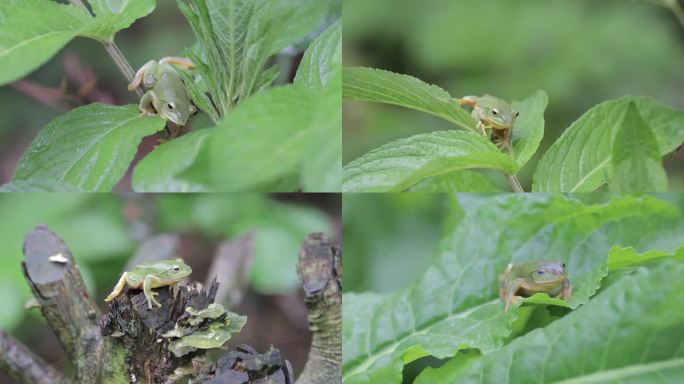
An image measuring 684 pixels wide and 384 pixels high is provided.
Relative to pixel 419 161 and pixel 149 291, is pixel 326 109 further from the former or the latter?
pixel 149 291

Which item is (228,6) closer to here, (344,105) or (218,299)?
(344,105)

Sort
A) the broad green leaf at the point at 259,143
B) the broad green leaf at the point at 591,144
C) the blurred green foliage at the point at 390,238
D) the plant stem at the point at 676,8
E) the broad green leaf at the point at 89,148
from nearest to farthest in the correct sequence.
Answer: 1. the broad green leaf at the point at 259,143
2. the broad green leaf at the point at 89,148
3. the broad green leaf at the point at 591,144
4. the plant stem at the point at 676,8
5. the blurred green foliage at the point at 390,238

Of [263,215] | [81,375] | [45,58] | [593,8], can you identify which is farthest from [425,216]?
[45,58]

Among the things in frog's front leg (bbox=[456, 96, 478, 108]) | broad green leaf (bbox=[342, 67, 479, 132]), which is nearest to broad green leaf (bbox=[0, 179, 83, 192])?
broad green leaf (bbox=[342, 67, 479, 132])

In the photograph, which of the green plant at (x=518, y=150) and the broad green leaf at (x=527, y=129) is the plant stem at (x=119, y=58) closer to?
the green plant at (x=518, y=150)

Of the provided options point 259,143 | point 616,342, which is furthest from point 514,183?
point 259,143

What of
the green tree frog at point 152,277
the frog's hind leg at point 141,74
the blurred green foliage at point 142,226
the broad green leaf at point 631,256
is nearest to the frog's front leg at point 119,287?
the green tree frog at point 152,277
